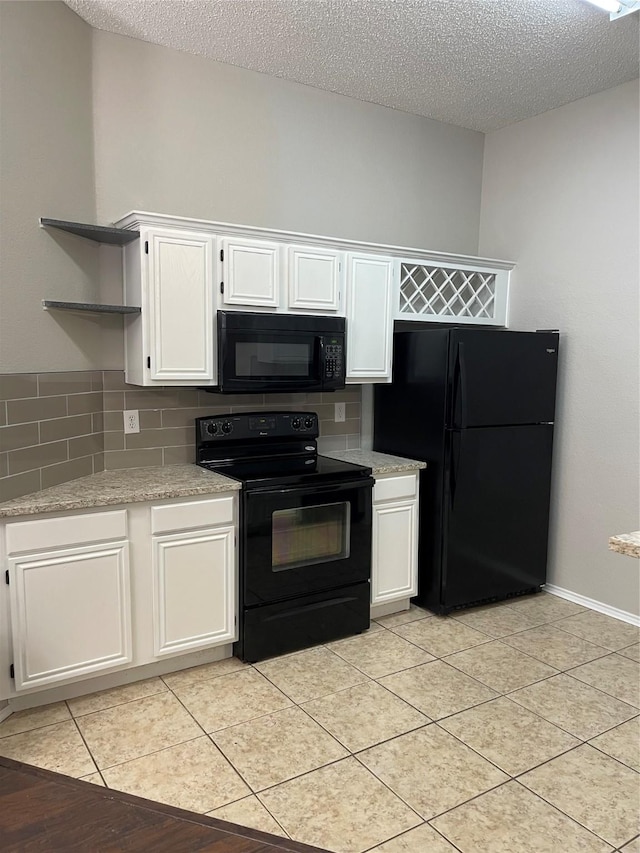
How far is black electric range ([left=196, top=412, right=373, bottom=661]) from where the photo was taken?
2.89 m

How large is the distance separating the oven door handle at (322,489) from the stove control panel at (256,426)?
49 cm

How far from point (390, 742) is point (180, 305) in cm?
198

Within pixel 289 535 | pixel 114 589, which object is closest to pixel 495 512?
pixel 289 535

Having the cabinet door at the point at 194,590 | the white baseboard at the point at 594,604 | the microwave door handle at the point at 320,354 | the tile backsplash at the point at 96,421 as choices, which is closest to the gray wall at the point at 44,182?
the tile backsplash at the point at 96,421

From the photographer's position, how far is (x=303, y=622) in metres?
3.04

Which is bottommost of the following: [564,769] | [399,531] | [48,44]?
[564,769]

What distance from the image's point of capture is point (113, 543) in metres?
2.59

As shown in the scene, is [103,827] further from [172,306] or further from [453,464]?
[453,464]

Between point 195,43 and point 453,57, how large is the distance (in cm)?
123

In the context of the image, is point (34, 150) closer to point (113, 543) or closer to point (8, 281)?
point (8, 281)

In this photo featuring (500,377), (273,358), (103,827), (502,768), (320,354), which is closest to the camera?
(103,827)

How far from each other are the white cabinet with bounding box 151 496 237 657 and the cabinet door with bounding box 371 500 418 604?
0.82m

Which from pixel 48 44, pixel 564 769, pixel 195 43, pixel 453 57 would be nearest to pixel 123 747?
pixel 564 769

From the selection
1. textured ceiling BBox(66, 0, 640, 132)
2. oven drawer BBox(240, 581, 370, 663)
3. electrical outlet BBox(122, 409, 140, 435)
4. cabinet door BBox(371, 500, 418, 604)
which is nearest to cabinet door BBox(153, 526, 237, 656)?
oven drawer BBox(240, 581, 370, 663)
